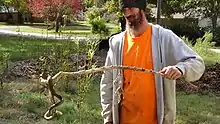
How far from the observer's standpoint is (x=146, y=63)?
306 cm

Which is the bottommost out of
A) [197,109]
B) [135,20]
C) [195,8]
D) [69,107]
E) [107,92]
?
[197,109]

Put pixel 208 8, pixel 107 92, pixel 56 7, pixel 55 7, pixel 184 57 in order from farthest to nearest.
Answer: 1. pixel 55 7
2. pixel 56 7
3. pixel 208 8
4. pixel 107 92
5. pixel 184 57

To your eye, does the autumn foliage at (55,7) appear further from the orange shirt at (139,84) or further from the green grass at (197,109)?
the orange shirt at (139,84)

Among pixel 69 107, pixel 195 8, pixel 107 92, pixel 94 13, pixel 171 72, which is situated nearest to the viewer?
pixel 171 72

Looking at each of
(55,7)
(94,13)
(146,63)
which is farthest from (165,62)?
(94,13)

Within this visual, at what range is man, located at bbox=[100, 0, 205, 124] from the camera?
9.97 ft

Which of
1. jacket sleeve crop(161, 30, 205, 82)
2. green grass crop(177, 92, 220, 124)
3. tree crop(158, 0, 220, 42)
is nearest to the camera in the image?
jacket sleeve crop(161, 30, 205, 82)

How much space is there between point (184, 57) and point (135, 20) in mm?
390

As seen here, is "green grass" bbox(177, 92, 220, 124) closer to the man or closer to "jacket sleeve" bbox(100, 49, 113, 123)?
"jacket sleeve" bbox(100, 49, 113, 123)

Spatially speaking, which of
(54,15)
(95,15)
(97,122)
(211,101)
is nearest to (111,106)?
(97,122)

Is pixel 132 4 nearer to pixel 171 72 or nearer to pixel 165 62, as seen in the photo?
pixel 165 62

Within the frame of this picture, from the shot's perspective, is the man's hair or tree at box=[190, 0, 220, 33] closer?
the man's hair

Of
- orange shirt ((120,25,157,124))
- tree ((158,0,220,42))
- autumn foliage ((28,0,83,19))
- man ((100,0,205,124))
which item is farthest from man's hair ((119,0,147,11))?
Result: autumn foliage ((28,0,83,19))

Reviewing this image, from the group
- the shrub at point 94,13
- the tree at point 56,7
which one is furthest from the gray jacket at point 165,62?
the shrub at point 94,13
